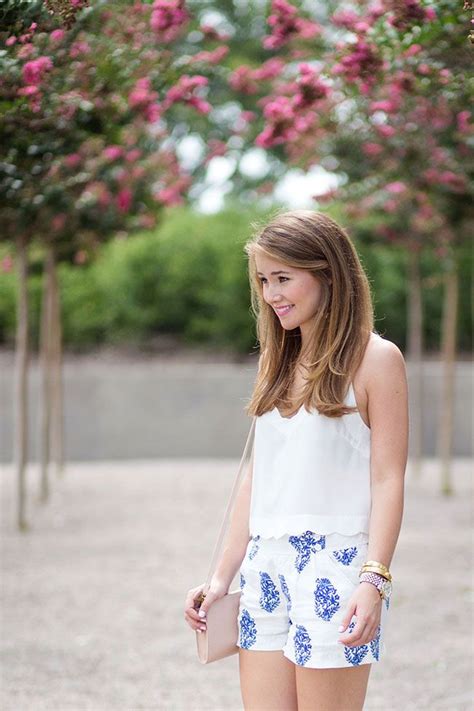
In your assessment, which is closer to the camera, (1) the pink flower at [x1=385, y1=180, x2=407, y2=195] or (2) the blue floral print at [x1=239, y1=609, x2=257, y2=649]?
(2) the blue floral print at [x1=239, y1=609, x2=257, y2=649]

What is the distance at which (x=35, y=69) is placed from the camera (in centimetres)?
350

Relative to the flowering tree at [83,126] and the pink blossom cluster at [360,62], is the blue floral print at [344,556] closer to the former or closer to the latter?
the flowering tree at [83,126]

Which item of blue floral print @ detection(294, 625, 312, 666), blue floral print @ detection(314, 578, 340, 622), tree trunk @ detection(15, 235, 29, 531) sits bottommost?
tree trunk @ detection(15, 235, 29, 531)

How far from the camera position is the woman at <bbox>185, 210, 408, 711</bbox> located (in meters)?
2.30

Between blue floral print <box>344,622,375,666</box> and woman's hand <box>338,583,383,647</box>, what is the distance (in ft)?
0.11

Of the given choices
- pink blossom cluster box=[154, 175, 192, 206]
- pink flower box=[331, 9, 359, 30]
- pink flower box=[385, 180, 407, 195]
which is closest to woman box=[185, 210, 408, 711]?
pink flower box=[331, 9, 359, 30]

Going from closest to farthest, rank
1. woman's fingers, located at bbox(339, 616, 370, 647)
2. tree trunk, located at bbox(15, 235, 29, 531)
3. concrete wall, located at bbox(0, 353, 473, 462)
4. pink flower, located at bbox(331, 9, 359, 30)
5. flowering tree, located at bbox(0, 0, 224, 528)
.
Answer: woman's fingers, located at bbox(339, 616, 370, 647) → flowering tree, located at bbox(0, 0, 224, 528) → pink flower, located at bbox(331, 9, 359, 30) → tree trunk, located at bbox(15, 235, 29, 531) → concrete wall, located at bbox(0, 353, 473, 462)

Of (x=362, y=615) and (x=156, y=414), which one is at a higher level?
(x=362, y=615)

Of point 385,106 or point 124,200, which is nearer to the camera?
point 385,106

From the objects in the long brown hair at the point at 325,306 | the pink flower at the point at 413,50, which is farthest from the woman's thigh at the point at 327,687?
the pink flower at the point at 413,50

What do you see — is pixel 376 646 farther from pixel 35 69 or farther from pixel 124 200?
pixel 124 200

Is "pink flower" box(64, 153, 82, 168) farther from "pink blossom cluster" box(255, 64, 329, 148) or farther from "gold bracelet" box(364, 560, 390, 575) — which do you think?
"gold bracelet" box(364, 560, 390, 575)

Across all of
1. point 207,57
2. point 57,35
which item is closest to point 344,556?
point 57,35

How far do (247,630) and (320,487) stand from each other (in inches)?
13.3
